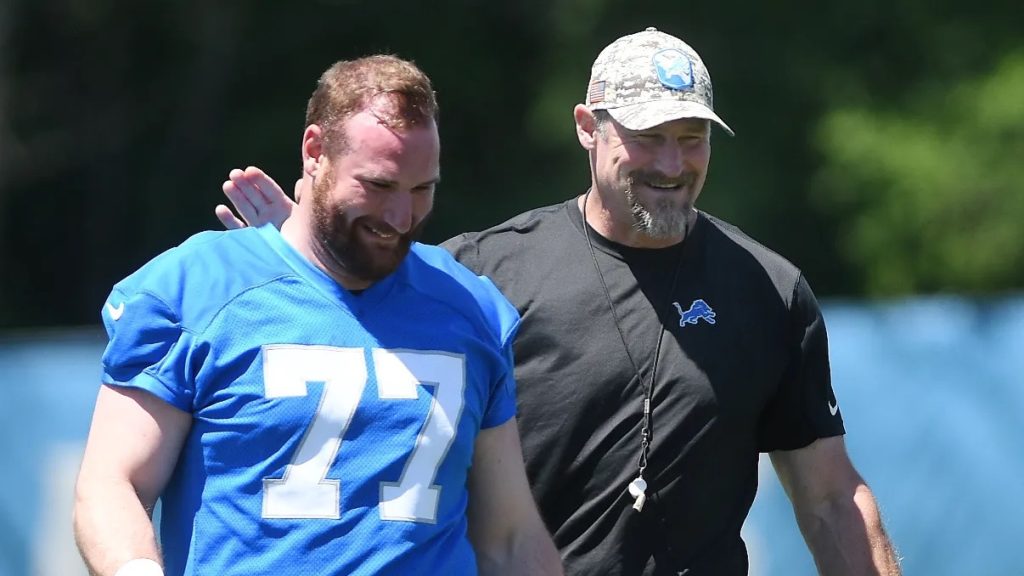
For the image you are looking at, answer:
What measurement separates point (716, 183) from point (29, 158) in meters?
6.40

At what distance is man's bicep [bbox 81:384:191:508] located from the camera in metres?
2.69

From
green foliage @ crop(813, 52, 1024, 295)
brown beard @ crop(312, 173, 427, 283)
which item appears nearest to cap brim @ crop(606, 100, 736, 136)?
brown beard @ crop(312, 173, 427, 283)

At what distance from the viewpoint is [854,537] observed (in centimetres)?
381

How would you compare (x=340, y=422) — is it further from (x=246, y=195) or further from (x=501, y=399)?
(x=246, y=195)

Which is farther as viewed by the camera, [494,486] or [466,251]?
[466,251]

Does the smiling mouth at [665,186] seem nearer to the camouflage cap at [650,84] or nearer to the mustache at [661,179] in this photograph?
the mustache at [661,179]

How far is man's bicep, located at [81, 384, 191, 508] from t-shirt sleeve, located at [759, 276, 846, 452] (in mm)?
1608

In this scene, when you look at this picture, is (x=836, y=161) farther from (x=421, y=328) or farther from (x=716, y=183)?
(x=421, y=328)

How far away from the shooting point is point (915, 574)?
6.27 m

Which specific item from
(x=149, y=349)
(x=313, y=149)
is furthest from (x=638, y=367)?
(x=149, y=349)

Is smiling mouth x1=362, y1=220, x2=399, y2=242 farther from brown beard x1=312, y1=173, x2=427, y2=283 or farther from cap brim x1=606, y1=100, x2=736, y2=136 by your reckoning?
cap brim x1=606, y1=100, x2=736, y2=136

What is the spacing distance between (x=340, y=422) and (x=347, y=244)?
1.06 feet

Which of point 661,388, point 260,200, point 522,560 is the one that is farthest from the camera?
point 661,388

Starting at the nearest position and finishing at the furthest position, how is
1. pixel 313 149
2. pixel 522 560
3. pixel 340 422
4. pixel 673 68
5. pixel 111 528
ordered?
pixel 111 528 < pixel 340 422 < pixel 313 149 < pixel 522 560 < pixel 673 68
